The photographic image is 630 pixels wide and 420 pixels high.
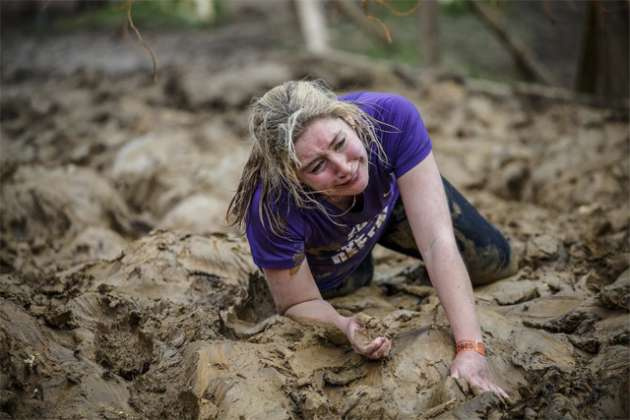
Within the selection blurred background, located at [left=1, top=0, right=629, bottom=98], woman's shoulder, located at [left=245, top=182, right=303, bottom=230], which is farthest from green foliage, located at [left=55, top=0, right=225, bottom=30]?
woman's shoulder, located at [left=245, top=182, right=303, bottom=230]

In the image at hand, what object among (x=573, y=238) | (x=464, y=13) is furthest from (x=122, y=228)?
(x=464, y=13)

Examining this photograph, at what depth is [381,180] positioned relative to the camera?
229 cm

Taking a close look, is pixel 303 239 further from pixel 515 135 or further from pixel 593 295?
pixel 515 135

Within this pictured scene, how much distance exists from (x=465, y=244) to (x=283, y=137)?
101 cm

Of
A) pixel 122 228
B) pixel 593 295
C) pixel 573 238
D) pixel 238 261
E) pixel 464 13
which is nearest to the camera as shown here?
pixel 593 295

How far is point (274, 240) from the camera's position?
2.17 m

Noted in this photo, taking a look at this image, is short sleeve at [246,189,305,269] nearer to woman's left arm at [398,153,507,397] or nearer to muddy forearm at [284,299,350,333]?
muddy forearm at [284,299,350,333]

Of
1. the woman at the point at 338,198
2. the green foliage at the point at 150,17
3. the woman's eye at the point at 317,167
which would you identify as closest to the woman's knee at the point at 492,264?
the woman at the point at 338,198

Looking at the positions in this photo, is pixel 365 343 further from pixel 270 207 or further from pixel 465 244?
pixel 465 244

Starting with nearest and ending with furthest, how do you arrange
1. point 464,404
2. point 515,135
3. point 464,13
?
point 464,404, point 515,135, point 464,13

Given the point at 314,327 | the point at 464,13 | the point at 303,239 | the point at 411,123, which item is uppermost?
the point at 411,123

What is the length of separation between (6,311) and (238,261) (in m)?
0.93

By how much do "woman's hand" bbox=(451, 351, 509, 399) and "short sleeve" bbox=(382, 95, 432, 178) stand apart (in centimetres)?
62

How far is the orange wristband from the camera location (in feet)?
6.81
